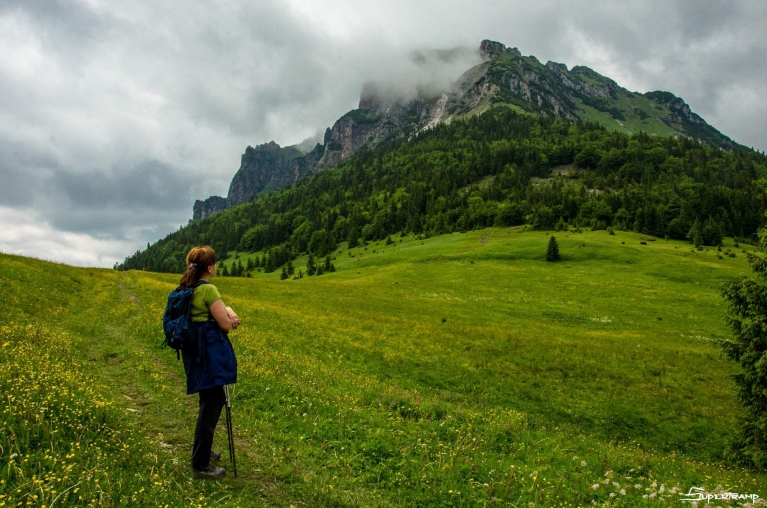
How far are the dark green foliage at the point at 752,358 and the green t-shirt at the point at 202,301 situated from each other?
20.4 metres

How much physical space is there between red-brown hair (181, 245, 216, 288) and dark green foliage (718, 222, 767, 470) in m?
20.6

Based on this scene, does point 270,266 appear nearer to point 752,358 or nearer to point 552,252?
point 552,252

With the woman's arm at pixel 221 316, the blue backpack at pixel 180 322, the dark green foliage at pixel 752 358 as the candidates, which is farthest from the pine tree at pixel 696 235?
the blue backpack at pixel 180 322

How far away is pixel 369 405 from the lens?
13211 mm

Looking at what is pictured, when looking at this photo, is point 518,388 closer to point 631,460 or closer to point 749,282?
point 631,460

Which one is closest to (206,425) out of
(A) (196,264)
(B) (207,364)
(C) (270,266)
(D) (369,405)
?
(B) (207,364)

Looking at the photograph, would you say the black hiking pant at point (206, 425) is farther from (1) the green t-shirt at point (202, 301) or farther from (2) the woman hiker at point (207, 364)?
(1) the green t-shirt at point (202, 301)

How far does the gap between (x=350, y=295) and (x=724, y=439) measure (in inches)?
1581

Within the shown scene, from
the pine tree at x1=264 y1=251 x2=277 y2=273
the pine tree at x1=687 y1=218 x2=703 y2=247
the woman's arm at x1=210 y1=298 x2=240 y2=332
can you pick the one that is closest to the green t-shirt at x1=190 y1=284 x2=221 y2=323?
the woman's arm at x1=210 y1=298 x2=240 y2=332

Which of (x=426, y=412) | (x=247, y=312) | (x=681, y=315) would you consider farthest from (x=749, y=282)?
(x=681, y=315)

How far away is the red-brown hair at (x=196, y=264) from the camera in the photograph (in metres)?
7.40

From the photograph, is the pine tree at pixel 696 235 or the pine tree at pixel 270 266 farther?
the pine tree at pixel 270 266

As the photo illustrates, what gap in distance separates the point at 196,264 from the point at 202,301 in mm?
816

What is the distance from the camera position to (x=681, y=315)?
155 feet
